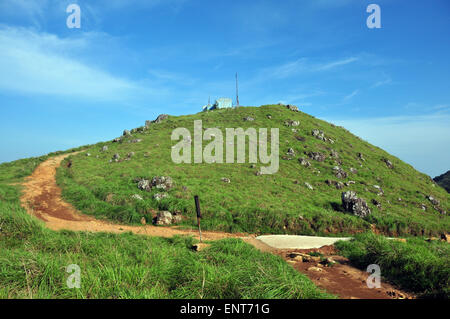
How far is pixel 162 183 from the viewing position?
79.8 ft

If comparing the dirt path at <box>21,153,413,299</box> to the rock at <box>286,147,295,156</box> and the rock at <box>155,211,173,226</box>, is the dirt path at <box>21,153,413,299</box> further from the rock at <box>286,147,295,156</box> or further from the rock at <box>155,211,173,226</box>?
the rock at <box>286,147,295,156</box>

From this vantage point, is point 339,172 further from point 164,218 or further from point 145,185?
point 145,185

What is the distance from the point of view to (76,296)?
5629 mm

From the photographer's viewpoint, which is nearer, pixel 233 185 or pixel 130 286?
pixel 130 286

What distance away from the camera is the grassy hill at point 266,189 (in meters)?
20.3

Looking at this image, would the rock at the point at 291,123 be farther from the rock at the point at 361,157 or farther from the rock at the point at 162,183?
the rock at the point at 162,183

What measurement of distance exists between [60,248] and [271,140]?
37.5 m

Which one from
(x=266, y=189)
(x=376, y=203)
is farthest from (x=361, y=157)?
(x=266, y=189)

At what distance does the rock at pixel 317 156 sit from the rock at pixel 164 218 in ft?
89.9

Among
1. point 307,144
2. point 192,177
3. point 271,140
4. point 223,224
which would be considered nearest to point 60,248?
point 223,224

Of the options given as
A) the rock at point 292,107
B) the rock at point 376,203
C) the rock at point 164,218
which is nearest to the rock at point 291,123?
the rock at point 292,107

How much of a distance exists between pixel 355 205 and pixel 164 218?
18924mm

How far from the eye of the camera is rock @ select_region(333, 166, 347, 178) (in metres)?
33.7

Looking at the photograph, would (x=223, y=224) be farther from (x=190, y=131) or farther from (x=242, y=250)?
(x=190, y=131)
